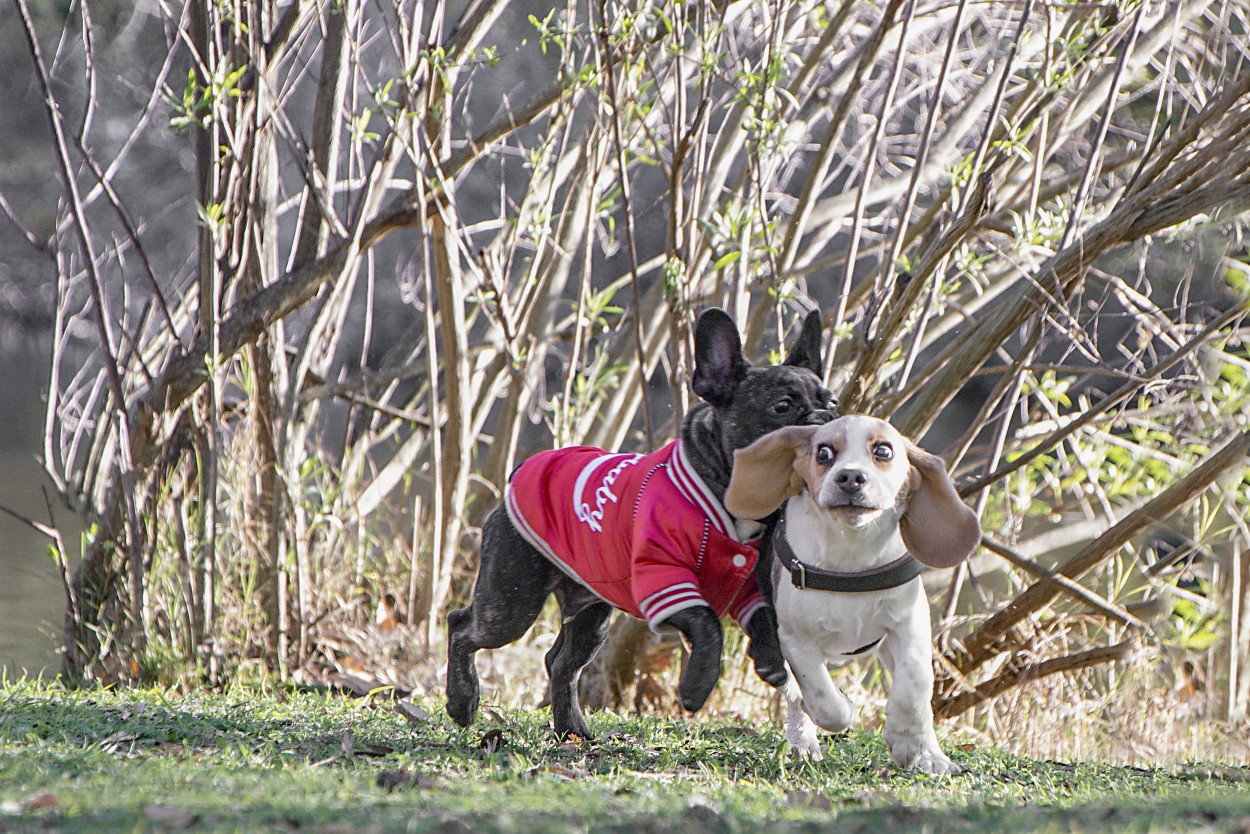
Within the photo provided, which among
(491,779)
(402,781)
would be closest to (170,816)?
(402,781)

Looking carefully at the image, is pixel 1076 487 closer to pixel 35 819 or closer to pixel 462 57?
pixel 462 57

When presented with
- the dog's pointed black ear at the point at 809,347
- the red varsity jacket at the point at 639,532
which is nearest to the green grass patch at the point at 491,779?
the red varsity jacket at the point at 639,532

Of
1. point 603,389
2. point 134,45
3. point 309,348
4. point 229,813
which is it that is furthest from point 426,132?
point 134,45

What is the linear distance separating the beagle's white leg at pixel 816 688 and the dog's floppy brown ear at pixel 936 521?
366 mm

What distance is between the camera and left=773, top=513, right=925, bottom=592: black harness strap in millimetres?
3068

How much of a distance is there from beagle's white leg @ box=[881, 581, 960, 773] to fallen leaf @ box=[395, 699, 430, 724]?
1488mm

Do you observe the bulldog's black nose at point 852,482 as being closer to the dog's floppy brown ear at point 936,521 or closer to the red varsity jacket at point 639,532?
the dog's floppy brown ear at point 936,521

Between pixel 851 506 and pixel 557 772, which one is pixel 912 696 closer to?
pixel 851 506

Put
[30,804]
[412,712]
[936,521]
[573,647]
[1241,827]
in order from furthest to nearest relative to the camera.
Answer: [412,712] < [573,647] < [936,521] < [30,804] < [1241,827]

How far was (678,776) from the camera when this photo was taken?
3168 millimetres

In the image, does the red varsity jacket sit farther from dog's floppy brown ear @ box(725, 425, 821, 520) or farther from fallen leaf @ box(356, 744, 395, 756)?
fallen leaf @ box(356, 744, 395, 756)

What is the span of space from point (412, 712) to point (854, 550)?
5.38ft

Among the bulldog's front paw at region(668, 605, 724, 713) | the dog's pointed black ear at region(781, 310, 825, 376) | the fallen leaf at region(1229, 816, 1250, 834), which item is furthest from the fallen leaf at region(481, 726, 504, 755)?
the fallen leaf at region(1229, 816, 1250, 834)

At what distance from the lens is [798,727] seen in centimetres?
339
